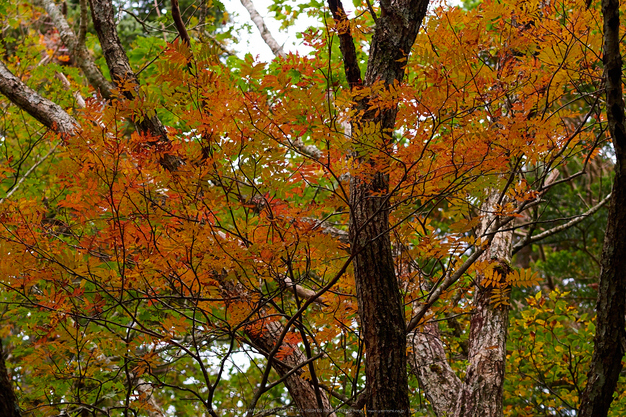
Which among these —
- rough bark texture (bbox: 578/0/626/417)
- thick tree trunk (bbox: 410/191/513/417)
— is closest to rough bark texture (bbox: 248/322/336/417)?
thick tree trunk (bbox: 410/191/513/417)

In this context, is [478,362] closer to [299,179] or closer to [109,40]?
[299,179]

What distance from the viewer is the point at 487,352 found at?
13.2ft

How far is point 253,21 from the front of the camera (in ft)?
21.4

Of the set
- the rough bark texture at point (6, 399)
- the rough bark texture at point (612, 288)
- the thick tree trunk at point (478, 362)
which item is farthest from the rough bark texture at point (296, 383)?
the rough bark texture at point (6, 399)

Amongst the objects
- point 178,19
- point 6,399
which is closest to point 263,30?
Answer: point 178,19

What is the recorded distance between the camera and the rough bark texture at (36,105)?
13.8 feet

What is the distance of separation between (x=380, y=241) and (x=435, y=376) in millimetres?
1931

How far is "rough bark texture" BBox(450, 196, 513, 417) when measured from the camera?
383 cm

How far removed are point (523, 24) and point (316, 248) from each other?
249cm

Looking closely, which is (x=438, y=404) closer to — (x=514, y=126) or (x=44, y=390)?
(x=514, y=126)

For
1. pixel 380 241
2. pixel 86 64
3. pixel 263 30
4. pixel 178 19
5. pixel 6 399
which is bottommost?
pixel 6 399

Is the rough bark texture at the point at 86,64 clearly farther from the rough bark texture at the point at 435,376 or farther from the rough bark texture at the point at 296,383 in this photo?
the rough bark texture at the point at 435,376

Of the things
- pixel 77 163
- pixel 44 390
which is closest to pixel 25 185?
pixel 44 390

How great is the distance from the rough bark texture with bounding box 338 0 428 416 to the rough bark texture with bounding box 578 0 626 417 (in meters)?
0.97
